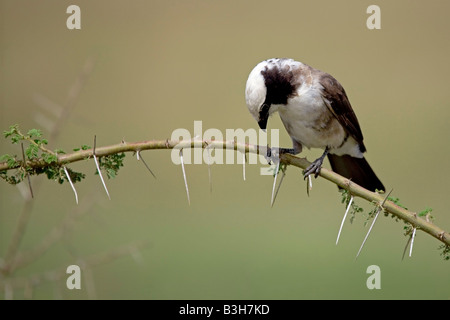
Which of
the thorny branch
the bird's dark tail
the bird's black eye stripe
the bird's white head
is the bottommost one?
the thorny branch

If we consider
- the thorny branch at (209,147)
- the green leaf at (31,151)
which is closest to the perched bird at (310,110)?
the thorny branch at (209,147)

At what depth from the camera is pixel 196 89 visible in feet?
41.8

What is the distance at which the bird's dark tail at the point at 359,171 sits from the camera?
17.5 feet

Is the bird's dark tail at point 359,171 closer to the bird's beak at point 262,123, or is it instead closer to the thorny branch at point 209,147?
the bird's beak at point 262,123

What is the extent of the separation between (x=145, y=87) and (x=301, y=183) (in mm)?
3480

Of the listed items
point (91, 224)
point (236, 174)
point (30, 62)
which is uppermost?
point (30, 62)

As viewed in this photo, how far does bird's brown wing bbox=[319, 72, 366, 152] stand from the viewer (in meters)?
5.11

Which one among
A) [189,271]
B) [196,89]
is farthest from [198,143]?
[196,89]

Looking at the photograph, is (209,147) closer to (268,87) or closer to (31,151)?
(31,151)

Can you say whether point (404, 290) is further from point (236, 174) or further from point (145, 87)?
point (145, 87)

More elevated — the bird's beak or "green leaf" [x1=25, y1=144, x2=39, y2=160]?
the bird's beak

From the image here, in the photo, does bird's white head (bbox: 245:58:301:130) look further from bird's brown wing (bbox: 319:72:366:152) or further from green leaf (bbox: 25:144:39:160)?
green leaf (bbox: 25:144:39:160)

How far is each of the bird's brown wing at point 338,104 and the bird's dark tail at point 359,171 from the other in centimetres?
16

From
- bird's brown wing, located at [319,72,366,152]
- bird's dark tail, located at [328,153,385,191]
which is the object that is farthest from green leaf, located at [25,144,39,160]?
bird's dark tail, located at [328,153,385,191]
